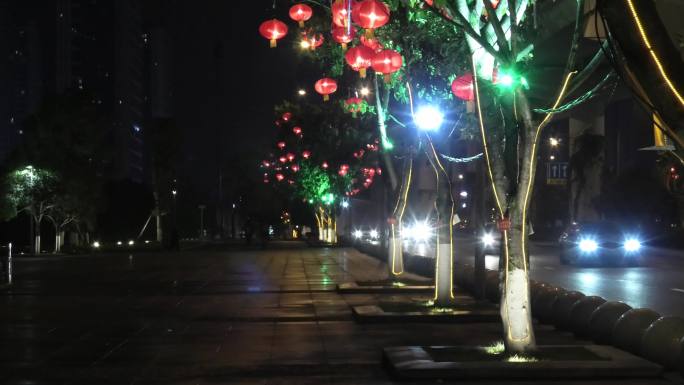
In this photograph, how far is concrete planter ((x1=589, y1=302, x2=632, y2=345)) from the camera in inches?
487

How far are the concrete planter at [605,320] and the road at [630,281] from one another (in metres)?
4.47

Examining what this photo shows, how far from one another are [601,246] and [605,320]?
19.2 meters

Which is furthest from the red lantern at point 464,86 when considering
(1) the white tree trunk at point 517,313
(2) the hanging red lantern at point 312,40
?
(2) the hanging red lantern at point 312,40

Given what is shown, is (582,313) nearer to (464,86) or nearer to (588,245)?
(464,86)

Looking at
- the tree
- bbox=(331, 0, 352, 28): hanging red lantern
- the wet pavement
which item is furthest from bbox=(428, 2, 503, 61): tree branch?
the tree

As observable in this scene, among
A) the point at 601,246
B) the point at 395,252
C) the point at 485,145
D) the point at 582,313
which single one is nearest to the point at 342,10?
the point at 485,145

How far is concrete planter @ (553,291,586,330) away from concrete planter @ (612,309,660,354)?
214cm

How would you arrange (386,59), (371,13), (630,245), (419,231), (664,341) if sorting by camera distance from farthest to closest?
(419,231), (630,245), (386,59), (371,13), (664,341)

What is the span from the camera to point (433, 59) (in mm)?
19797

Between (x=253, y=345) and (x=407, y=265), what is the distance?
16.9 metres

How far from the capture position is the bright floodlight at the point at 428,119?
18.7m

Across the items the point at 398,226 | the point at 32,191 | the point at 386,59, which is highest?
the point at 386,59

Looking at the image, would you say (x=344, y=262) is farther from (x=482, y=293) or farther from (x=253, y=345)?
(x=253, y=345)

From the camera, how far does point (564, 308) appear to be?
47.6 feet
